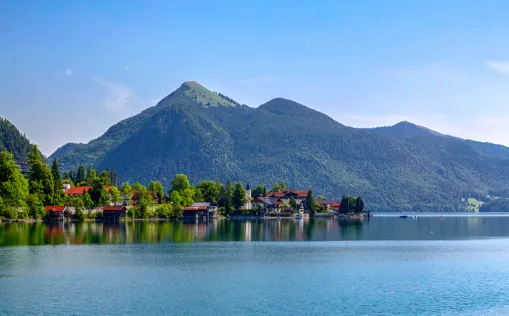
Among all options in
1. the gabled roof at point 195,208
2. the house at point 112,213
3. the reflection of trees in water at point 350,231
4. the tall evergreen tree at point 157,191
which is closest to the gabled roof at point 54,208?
the house at point 112,213

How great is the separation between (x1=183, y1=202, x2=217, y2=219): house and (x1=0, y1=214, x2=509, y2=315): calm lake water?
80.9m

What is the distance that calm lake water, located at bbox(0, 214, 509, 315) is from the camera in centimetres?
3747

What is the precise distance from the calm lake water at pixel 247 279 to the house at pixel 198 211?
8092 centimetres

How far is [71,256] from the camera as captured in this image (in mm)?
59938

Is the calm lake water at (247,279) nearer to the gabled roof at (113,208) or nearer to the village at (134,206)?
the village at (134,206)

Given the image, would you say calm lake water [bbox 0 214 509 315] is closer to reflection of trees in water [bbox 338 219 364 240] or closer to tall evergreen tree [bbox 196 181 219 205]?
reflection of trees in water [bbox 338 219 364 240]

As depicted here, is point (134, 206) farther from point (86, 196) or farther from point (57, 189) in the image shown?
point (57, 189)

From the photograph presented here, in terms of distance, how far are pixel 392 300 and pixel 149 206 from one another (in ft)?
382

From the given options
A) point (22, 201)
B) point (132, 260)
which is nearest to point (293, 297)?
point (132, 260)

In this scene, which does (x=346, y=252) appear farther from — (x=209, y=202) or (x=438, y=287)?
(x=209, y=202)

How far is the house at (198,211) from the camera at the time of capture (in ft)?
512

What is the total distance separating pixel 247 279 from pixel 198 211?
365 feet

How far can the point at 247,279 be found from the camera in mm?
47125

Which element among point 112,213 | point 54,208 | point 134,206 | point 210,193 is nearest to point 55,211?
point 54,208
